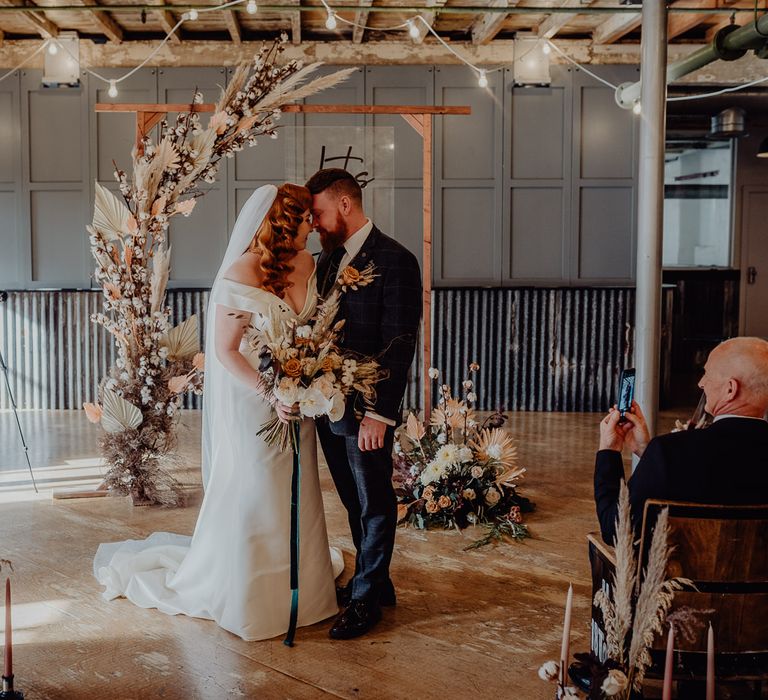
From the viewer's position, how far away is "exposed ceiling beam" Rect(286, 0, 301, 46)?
8.14m

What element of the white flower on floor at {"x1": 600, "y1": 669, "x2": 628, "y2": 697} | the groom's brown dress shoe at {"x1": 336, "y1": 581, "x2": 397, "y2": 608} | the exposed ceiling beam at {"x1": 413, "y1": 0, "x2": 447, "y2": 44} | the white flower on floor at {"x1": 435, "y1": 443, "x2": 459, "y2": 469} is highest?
the exposed ceiling beam at {"x1": 413, "y1": 0, "x2": 447, "y2": 44}

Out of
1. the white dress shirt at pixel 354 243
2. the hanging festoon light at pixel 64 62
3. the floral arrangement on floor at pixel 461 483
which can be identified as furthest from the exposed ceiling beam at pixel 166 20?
the white dress shirt at pixel 354 243

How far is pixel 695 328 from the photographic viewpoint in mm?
11273

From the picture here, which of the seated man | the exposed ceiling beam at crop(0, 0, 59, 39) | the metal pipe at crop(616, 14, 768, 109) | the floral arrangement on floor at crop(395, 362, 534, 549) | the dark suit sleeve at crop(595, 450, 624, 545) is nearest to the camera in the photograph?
the seated man

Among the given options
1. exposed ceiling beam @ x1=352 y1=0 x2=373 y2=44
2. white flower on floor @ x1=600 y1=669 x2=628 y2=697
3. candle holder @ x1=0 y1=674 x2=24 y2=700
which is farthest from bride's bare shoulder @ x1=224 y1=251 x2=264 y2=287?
exposed ceiling beam @ x1=352 y1=0 x2=373 y2=44

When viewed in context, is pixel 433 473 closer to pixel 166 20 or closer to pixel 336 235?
pixel 336 235

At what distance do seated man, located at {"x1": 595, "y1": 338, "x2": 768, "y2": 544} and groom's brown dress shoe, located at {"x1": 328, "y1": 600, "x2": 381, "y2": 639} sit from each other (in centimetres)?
143

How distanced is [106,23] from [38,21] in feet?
2.09

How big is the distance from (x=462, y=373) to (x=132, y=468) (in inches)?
177

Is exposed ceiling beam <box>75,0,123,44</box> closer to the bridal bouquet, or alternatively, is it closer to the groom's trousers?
the bridal bouquet

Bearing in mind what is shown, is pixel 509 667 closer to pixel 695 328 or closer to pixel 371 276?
pixel 371 276

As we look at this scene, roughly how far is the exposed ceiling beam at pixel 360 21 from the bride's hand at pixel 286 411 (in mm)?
5189

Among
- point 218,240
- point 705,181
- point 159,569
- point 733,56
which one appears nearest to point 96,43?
point 218,240

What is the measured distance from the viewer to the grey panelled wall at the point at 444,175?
9070 millimetres
